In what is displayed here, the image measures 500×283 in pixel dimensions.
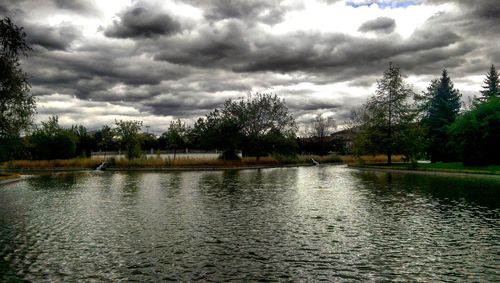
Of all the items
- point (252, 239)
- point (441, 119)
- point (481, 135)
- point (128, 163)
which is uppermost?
point (441, 119)

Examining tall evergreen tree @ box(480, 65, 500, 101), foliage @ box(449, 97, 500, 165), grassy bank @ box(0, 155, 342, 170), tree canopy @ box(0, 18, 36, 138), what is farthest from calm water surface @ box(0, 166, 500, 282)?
A: tall evergreen tree @ box(480, 65, 500, 101)

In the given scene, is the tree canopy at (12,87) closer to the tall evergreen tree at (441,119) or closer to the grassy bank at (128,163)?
the grassy bank at (128,163)

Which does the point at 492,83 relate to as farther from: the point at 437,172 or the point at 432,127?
the point at 437,172

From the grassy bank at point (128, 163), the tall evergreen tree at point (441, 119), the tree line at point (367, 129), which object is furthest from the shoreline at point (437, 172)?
the grassy bank at point (128, 163)

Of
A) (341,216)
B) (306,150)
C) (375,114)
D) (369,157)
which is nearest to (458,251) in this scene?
(341,216)

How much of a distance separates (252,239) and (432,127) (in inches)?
2229

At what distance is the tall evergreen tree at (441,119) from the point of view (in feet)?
189

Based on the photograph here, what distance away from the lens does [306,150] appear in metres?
111

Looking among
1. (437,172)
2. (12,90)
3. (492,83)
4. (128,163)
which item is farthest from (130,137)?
(492,83)

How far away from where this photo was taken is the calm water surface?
8227 millimetres

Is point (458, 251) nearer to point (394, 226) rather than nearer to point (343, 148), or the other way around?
point (394, 226)

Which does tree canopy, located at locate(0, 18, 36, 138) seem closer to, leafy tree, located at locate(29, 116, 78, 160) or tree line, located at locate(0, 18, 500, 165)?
tree line, located at locate(0, 18, 500, 165)

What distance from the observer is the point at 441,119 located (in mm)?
58656

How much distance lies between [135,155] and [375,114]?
118ft
